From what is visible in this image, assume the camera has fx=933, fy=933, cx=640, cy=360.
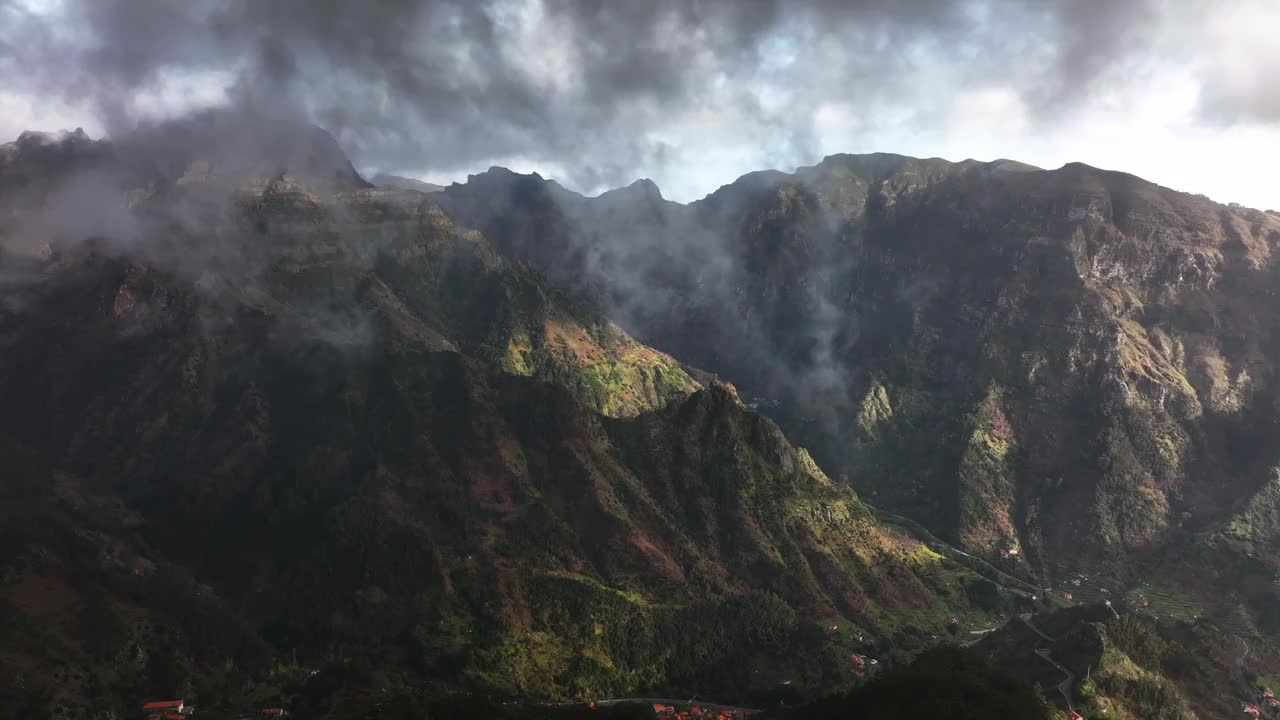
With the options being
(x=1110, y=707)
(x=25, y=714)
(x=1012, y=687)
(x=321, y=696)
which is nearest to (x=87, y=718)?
(x=25, y=714)

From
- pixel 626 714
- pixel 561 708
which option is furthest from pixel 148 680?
pixel 626 714

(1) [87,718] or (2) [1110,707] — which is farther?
(2) [1110,707]

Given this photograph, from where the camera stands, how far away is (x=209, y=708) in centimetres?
19575

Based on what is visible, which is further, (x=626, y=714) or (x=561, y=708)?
(x=561, y=708)

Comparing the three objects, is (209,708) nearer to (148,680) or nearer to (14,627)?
(148,680)

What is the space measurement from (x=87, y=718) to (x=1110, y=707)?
208 meters

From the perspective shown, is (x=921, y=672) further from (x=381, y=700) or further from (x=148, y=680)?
(x=148, y=680)

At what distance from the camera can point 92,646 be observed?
641 ft

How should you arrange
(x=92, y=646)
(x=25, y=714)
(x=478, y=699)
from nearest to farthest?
(x=25, y=714), (x=478, y=699), (x=92, y=646)

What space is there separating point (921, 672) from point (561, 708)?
7516 centimetres

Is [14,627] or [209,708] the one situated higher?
[14,627]

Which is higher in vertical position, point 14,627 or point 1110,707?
point 14,627

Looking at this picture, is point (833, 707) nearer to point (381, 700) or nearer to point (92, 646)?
point (381, 700)

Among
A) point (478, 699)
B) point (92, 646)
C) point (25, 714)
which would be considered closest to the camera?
point (25, 714)
